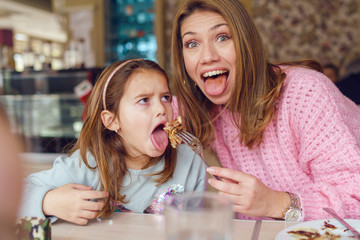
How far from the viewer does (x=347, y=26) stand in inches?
169

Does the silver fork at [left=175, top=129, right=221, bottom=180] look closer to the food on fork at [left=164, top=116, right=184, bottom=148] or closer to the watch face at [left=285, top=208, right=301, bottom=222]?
the food on fork at [left=164, top=116, right=184, bottom=148]

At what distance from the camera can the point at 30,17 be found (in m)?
8.82

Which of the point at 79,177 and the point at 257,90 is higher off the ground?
the point at 257,90

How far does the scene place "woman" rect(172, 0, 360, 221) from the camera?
1.03 metres

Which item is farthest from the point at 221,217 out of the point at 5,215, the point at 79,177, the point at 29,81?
the point at 29,81

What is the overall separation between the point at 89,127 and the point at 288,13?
396 cm

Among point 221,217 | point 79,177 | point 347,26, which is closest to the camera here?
point 221,217

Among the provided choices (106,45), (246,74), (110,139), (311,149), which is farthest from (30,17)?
(311,149)

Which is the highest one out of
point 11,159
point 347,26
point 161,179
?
point 347,26

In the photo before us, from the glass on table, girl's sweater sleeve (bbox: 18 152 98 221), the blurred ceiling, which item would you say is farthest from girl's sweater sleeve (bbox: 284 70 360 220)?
the blurred ceiling

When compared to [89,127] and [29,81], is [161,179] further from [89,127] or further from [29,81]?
[29,81]

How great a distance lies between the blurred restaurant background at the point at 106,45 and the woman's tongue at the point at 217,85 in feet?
4.67

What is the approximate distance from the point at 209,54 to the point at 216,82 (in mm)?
123

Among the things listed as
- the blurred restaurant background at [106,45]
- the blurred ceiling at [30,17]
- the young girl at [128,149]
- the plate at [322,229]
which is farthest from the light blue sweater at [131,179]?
the blurred ceiling at [30,17]
